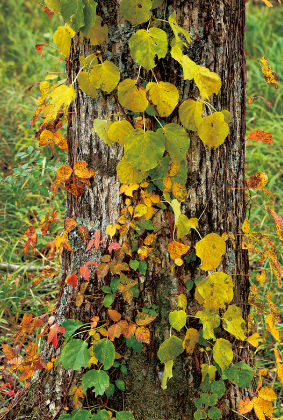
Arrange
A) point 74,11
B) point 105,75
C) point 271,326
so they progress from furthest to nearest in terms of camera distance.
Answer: point 271,326
point 105,75
point 74,11

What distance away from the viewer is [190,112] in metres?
1.04

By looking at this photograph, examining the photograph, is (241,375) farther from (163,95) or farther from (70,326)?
(163,95)

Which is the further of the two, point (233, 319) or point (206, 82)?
point (233, 319)

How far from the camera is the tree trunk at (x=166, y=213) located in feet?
3.57

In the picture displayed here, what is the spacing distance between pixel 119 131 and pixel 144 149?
0.12m

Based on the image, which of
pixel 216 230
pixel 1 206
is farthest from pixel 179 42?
pixel 1 206

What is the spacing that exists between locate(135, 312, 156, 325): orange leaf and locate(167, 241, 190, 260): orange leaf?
21 centimetres

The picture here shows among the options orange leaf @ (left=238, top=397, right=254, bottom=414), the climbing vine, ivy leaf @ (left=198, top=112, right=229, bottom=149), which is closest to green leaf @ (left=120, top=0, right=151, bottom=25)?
the climbing vine

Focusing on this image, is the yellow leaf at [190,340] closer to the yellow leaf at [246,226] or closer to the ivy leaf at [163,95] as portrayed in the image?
the yellow leaf at [246,226]

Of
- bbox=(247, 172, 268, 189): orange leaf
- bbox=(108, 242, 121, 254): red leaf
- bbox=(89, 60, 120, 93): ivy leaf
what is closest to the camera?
bbox=(89, 60, 120, 93): ivy leaf

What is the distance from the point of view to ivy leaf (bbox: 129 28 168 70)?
92cm

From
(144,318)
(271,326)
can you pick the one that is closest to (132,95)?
(144,318)

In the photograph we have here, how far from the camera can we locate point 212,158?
117 cm

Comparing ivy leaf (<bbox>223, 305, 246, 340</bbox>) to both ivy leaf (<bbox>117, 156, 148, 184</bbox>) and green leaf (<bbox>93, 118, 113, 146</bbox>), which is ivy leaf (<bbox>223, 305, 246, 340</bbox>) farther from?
green leaf (<bbox>93, 118, 113, 146</bbox>)
